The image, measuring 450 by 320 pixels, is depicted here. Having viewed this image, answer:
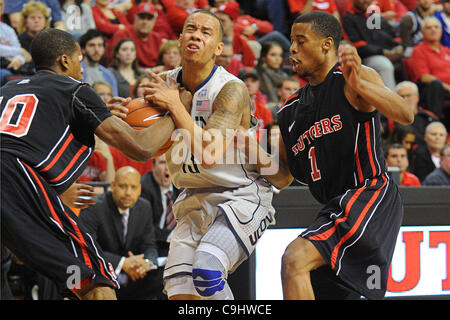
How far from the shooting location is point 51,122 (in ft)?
12.2

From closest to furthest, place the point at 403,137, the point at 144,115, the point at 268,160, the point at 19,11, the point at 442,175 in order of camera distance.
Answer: the point at 144,115
the point at 268,160
the point at 442,175
the point at 19,11
the point at 403,137

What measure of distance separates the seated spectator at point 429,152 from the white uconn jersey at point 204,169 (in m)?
5.16

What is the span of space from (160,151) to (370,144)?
1.19m

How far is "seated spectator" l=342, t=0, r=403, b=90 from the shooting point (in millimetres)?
10219

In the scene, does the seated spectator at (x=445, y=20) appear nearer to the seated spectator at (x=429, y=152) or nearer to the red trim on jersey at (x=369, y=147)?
the seated spectator at (x=429, y=152)

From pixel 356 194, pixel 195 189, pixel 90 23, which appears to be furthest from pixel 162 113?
pixel 90 23

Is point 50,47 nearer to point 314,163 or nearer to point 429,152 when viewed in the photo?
point 314,163

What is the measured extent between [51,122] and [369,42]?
7.80m

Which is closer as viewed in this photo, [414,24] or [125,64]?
[125,64]

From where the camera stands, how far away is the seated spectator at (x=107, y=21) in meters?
9.34

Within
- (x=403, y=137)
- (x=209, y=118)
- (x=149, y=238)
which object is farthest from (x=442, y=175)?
(x=209, y=118)

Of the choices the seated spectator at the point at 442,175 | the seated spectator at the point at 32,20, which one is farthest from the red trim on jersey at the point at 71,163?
the seated spectator at the point at 442,175

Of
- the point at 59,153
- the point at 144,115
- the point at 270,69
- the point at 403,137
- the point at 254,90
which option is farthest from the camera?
the point at 270,69

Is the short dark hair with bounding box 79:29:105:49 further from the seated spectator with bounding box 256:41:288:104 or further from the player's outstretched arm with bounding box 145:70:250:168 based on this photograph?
the player's outstretched arm with bounding box 145:70:250:168
